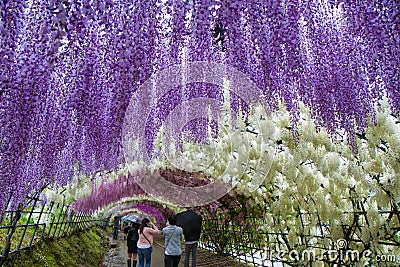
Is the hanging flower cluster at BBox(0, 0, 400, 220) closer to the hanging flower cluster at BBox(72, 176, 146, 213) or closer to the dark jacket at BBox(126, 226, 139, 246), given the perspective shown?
the dark jacket at BBox(126, 226, 139, 246)

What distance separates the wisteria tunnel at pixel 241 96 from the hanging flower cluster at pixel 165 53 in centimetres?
1

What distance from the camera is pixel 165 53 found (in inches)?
153

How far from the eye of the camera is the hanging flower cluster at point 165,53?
90.1 inches

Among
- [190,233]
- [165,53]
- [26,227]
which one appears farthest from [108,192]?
[165,53]

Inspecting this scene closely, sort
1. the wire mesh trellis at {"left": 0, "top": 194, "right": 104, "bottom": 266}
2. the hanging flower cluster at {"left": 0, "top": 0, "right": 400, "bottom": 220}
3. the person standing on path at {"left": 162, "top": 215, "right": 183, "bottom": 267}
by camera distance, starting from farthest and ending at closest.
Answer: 1. the person standing on path at {"left": 162, "top": 215, "right": 183, "bottom": 267}
2. the wire mesh trellis at {"left": 0, "top": 194, "right": 104, "bottom": 266}
3. the hanging flower cluster at {"left": 0, "top": 0, "right": 400, "bottom": 220}

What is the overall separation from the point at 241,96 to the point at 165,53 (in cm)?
103

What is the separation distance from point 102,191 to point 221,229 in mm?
4408

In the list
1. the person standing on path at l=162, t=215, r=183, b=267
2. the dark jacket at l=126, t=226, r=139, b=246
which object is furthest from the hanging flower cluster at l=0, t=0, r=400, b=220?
the dark jacket at l=126, t=226, r=139, b=246

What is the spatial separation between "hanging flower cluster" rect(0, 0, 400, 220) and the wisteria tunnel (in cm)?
1

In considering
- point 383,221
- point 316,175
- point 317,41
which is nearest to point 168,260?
point 316,175

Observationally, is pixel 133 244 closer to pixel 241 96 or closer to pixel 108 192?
pixel 108 192

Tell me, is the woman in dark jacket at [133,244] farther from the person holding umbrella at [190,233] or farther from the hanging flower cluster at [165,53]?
the hanging flower cluster at [165,53]

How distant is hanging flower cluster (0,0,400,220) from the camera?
2289mm

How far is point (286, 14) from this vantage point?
108 inches
